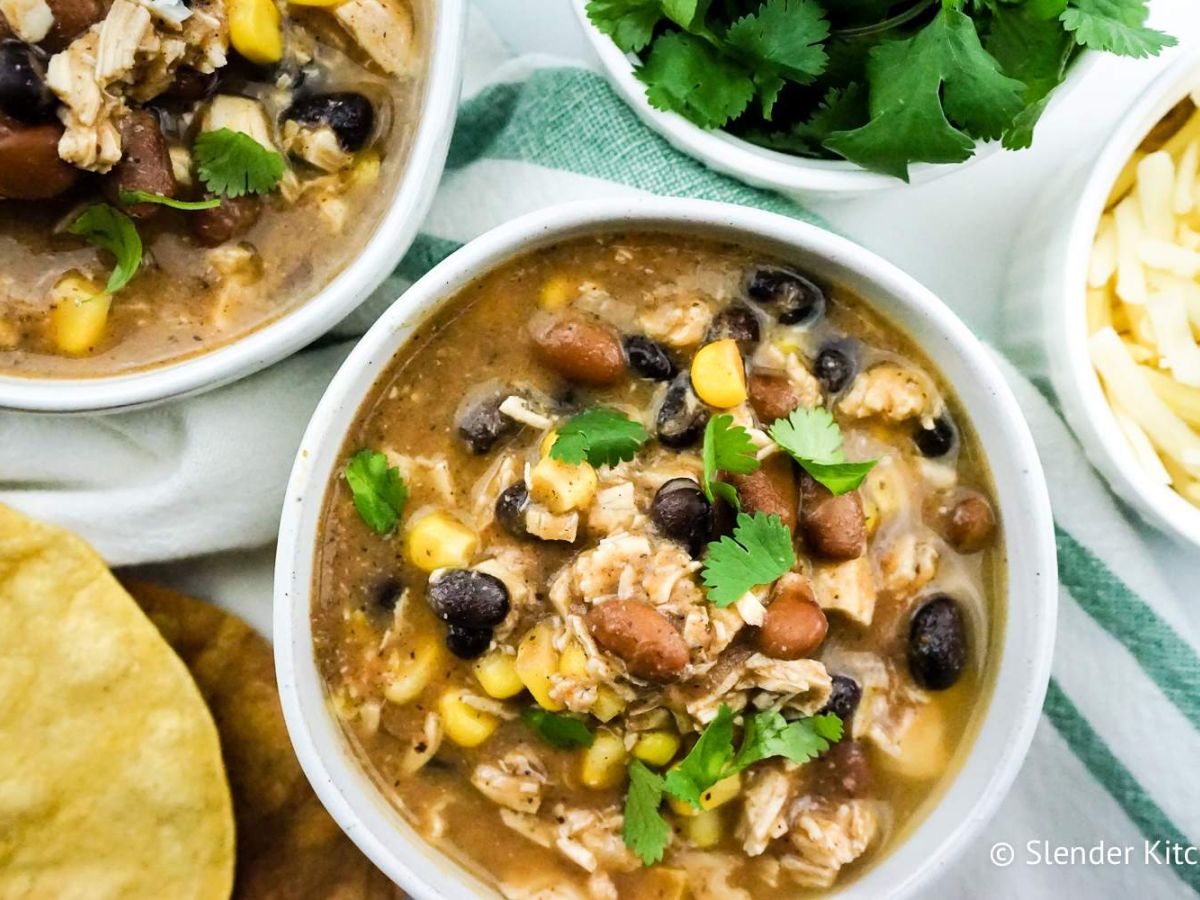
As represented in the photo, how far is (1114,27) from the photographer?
6.90 ft

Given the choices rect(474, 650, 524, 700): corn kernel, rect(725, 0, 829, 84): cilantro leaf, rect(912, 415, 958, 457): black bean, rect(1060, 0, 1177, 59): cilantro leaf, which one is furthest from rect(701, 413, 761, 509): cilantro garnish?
rect(1060, 0, 1177, 59): cilantro leaf

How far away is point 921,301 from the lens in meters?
2.08

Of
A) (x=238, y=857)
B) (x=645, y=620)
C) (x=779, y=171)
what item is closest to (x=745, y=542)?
(x=645, y=620)

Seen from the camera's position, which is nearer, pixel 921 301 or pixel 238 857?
pixel 921 301

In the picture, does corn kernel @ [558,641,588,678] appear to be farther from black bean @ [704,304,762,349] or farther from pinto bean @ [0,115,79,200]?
pinto bean @ [0,115,79,200]

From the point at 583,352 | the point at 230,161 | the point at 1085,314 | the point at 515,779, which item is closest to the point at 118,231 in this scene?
the point at 230,161

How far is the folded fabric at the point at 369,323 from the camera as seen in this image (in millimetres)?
2561

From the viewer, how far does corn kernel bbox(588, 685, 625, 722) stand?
204 centimetres

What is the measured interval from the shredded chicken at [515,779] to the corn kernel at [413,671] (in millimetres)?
180

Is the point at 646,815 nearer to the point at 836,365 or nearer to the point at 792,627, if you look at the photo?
the point at 792,627

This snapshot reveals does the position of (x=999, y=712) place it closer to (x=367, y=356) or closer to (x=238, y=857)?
(x=367, y=356)

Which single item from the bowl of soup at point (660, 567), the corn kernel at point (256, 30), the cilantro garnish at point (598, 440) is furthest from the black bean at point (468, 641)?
the corn kernel at point (256, 30)

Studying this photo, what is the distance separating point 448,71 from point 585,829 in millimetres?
1371

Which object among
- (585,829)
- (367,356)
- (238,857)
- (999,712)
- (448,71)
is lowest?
(238,857)
